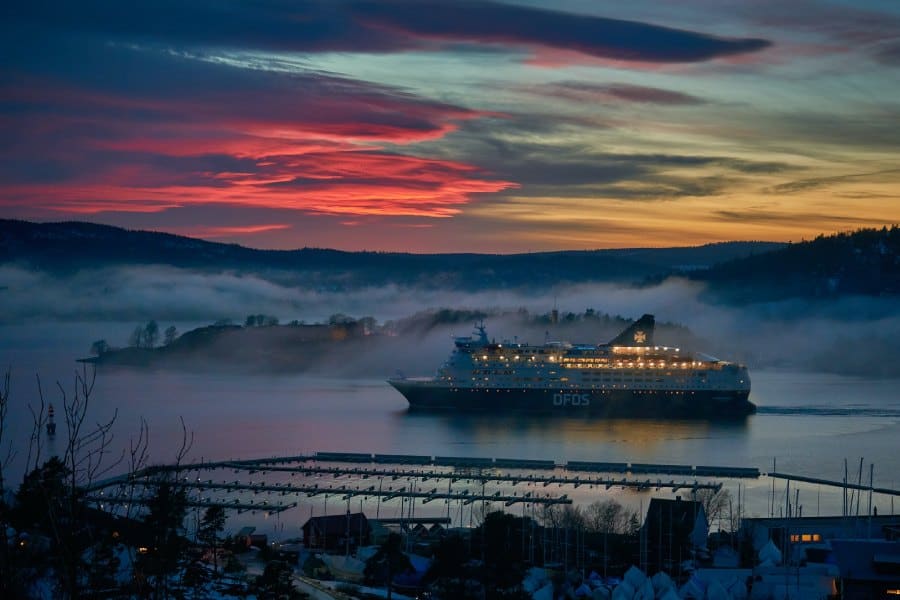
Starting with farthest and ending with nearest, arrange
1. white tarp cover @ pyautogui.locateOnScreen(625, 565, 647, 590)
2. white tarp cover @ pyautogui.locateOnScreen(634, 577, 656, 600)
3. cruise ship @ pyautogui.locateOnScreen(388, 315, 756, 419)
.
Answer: cruise ship @ pyautogui.locateOnScreen(388, 315, 756, 419) < white tarp cover @ pyautogui.locateOnScreen(625, 565, 647, 590) < white tarp cover @ pyautogui.locateOnScreen(634, 577, 656, 600)

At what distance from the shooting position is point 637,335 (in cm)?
2953

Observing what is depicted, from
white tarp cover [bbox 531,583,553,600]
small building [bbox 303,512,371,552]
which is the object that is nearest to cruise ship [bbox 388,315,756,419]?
small building [bbox 303,512,371,552]

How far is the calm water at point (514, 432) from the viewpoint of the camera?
18.7 metres

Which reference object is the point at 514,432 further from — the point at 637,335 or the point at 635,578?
the point at 635,578

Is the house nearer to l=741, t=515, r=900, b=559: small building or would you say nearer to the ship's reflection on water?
l=741, t=515, r=900, b=559: small building

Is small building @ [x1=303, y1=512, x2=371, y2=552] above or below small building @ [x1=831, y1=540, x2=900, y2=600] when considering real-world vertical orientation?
below

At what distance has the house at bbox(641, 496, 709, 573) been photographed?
9.72 meters

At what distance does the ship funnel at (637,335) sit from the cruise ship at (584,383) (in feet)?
3.50

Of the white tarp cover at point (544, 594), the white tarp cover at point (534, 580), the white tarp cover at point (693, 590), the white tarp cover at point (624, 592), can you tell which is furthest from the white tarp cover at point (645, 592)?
the white tarp cover at point (534, 580)

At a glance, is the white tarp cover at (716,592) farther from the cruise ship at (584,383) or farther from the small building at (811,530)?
the cruise ship at (584,383)

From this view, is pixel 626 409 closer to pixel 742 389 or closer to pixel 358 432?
pixel 742 389

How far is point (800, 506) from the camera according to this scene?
13398 mm

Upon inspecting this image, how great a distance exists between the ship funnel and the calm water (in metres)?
3.19

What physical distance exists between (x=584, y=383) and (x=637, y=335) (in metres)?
2.46
